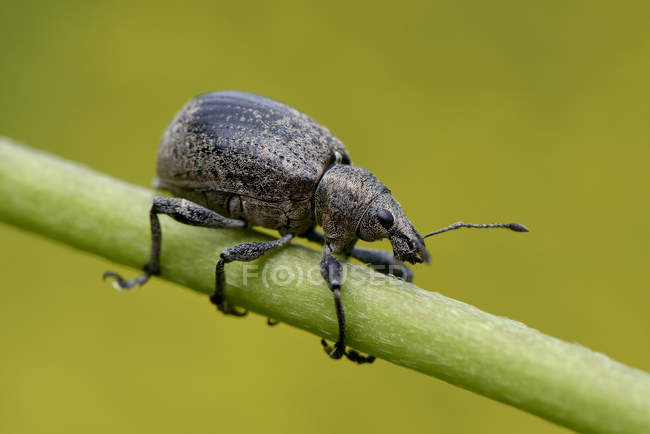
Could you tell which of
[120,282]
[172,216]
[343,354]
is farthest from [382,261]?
[120,282]

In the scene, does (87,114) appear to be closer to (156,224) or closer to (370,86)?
(156,224)

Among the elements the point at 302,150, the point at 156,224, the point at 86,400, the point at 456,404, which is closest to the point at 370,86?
the point at 302,150

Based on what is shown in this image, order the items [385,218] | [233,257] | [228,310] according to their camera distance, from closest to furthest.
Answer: [233,257], [228,310], [385,218]

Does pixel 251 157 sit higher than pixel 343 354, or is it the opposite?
pixel 251 157

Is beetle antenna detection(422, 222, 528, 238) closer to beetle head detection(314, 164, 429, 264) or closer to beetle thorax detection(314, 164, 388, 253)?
beetle head detection(314, 164, 429, 264)

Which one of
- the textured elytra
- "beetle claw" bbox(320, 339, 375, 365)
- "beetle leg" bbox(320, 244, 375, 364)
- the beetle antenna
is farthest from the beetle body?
"beetle claw" bbox(320, 339, 375, 365)

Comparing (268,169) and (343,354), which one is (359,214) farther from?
(343,354)
